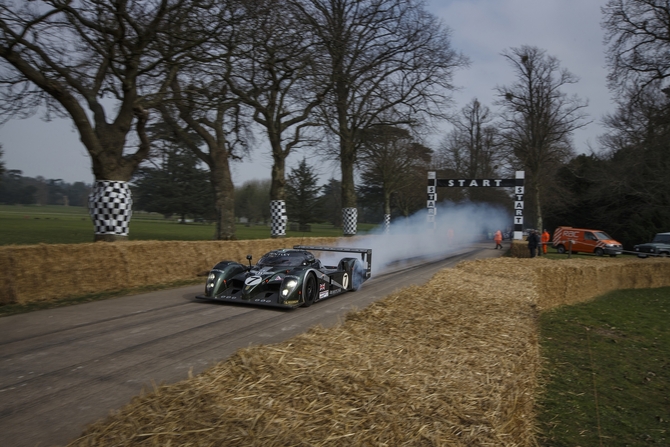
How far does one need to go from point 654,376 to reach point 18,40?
57.5 ft

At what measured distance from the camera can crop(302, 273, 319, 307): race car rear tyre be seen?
1093 centimetres

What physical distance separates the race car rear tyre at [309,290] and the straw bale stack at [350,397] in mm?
5779

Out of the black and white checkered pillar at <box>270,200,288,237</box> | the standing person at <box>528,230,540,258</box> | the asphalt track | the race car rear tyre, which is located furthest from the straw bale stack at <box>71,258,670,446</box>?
the standing person at <box>528,230,540,258</box>

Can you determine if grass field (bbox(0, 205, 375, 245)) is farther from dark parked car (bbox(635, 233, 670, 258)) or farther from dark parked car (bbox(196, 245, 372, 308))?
dark parked car (bbox(635, 233, 670, 258))

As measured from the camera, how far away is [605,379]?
7832 millimetres

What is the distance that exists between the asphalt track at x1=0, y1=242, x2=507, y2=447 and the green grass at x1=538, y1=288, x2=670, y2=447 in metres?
3.95

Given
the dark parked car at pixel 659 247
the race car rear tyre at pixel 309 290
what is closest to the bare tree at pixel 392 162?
the dark parked car at pixel 659 247

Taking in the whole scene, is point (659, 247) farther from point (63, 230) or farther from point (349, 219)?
point (63, 230)

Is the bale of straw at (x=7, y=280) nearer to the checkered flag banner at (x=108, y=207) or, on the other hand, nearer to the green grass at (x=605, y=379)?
the checkered flag banner at (x=108, y=207)

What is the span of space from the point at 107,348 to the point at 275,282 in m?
4.19

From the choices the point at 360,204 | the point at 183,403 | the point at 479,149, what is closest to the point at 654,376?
the point at 183,403

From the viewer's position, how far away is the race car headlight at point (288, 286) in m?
10.4

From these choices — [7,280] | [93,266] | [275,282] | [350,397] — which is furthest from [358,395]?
[93,266]

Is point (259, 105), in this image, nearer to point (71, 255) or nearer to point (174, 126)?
point (174, 126)
